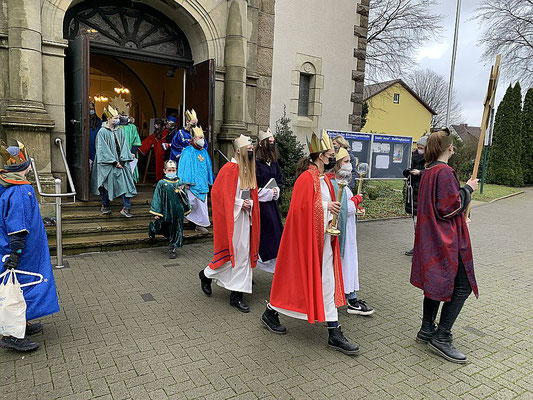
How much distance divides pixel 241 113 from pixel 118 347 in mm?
6476

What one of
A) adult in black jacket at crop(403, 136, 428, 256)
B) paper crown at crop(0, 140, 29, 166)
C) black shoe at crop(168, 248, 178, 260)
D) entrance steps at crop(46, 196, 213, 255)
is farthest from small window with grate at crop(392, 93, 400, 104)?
paper crown at crop(0, 140, 29, 166)

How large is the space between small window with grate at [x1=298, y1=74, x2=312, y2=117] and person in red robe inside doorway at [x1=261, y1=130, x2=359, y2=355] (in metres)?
7.62

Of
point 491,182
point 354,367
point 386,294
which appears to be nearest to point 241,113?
point 386,294

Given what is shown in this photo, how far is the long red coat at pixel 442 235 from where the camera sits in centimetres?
349

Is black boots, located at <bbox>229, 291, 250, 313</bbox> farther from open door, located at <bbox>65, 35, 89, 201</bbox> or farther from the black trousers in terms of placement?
open door, located at <bbox>65, 35, 89, 201</bbox>

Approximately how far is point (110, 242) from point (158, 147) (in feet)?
15.3

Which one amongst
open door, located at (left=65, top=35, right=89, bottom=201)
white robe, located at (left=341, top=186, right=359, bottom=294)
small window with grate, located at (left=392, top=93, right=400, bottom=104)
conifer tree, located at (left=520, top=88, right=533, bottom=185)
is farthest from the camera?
small window with grate, located at (left=392, top=93, right=400, bottom=104)

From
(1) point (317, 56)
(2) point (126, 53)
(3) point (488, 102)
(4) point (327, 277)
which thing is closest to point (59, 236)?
(4) point (327, 277)

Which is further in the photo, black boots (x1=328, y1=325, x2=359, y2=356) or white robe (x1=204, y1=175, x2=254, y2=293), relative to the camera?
white robe (x1=204, y1=175, x2=254, y2=293)

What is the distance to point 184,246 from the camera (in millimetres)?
7238

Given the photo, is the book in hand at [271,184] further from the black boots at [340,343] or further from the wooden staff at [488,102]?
the wooden staff at [488,102]

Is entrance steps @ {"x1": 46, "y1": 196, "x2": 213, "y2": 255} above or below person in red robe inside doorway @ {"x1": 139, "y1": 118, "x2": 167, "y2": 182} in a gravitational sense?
below

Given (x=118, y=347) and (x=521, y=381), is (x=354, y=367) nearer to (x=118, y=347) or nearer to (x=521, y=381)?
(x=521, y=381)

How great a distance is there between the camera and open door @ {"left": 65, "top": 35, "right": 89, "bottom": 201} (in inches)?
282
